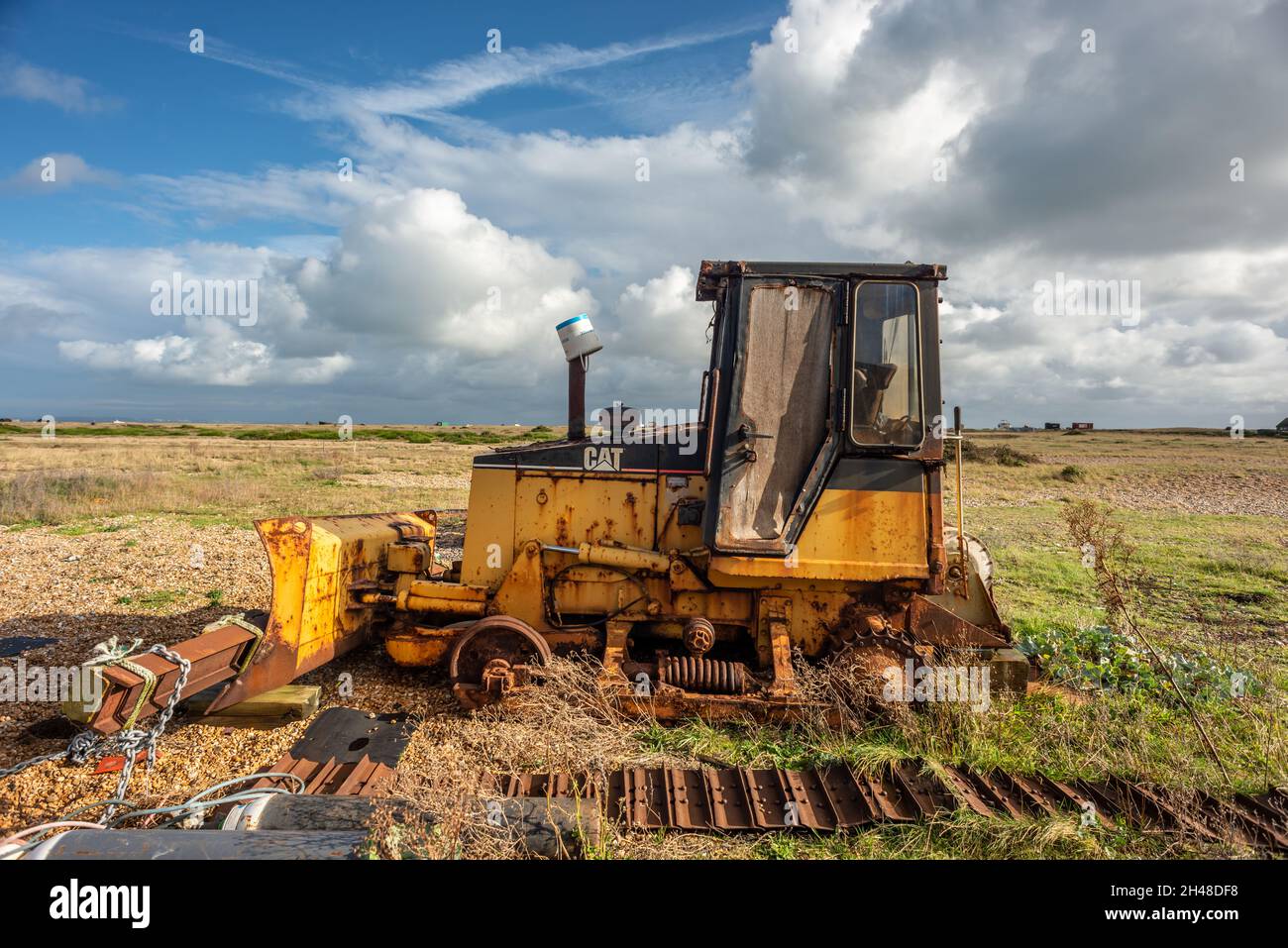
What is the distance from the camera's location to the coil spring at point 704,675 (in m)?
4.84

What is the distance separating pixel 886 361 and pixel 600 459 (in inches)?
86.7

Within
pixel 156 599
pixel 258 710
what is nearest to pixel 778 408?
pixel 258 710

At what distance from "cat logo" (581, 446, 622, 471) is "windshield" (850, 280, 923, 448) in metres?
1.82

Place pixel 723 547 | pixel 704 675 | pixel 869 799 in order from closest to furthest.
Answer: pixel 869 799, pixel 723 547, pixel 704 675

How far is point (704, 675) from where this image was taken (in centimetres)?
488

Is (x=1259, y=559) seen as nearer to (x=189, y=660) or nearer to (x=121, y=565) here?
(x=189, y=660)

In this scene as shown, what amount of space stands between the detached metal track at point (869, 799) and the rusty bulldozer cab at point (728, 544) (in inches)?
30.8

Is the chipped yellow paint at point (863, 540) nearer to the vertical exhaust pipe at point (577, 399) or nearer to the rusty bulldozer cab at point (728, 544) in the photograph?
the rusty bulldozer cab at point (728, 544)

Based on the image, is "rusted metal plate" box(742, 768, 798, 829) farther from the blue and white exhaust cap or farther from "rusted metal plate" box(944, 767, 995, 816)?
the blue and white exhaust cap

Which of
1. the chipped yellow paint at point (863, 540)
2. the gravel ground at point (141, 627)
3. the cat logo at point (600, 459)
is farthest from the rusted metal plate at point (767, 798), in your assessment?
the gravel ground at point (141, 627)

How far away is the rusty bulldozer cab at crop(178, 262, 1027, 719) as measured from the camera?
4789mm

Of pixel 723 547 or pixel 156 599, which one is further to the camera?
pixel 156 599

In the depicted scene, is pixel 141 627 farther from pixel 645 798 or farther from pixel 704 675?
pixel 645 798

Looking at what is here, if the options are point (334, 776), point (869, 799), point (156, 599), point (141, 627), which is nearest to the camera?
point (869, 799)
